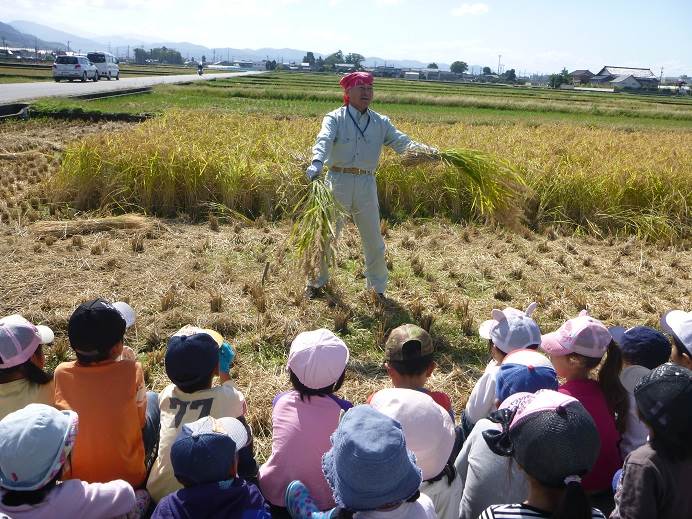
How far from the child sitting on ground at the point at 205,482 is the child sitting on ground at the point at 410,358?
37.6 inches

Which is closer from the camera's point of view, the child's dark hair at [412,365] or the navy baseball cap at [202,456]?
the navy baseball cap at [202,456]

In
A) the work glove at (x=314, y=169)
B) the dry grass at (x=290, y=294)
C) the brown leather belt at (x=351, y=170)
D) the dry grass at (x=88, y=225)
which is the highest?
the work glove at (x=314, y=169)

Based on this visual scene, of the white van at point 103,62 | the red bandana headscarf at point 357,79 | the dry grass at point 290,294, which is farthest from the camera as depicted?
the white van at point 103,62

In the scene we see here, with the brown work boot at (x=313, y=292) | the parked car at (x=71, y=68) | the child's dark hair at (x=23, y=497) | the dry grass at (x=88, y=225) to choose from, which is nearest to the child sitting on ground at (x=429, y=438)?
the child's dark hair at (x=23, y=497)

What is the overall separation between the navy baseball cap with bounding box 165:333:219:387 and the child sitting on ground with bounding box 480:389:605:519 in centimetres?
122

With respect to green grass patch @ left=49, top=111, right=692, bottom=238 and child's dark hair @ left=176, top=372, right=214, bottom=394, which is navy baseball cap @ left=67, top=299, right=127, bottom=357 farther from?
green grass patch @ left=49, top=111, right=692, bottom=238

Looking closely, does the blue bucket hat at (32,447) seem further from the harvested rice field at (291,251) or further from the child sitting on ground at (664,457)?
the child sitting on ground at (664,457)

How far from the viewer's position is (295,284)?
5008 mm

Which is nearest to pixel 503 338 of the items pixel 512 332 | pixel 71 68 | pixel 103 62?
pixel 512 332

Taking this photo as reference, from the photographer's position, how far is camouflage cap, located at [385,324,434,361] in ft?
8.57

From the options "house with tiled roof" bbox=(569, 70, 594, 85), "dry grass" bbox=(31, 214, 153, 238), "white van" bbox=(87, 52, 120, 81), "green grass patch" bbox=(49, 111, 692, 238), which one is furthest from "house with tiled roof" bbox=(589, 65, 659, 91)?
"dry grass" bbox=(31, 214, 153, 238)

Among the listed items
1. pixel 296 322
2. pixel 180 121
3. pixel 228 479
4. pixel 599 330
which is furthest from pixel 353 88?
pixel 180 121

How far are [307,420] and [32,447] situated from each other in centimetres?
100

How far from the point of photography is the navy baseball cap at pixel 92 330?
2398 mm
